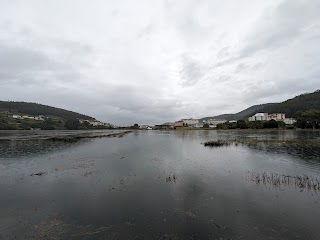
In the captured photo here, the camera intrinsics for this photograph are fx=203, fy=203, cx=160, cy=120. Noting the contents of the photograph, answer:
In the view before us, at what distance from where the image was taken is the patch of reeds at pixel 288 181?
18812 mm

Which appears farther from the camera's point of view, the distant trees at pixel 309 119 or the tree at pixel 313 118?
the distant trees at pixel 309 119

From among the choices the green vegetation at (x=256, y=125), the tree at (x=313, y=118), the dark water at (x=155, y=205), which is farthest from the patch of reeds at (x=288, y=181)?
the green vegetation at (x=256, y=125)

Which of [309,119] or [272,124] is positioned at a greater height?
[309,119]

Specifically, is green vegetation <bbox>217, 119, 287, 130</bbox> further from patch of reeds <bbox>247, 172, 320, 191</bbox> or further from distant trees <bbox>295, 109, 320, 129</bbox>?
patch of reeds <bbox>247, 172, 320, 191</bbox>

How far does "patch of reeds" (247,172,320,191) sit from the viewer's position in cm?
1881

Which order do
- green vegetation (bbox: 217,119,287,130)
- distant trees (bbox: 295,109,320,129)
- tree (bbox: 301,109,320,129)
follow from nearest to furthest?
tree (bbox: 301,109,320,129) < distant trees (bbox: 295,109,320,129) < green vegetation (bbox: 217,119,287,130)

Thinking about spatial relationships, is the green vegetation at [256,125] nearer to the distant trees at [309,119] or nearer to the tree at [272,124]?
the tree at [272,124]

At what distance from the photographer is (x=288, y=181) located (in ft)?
67.2

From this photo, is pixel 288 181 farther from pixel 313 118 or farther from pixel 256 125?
pixel 256 125

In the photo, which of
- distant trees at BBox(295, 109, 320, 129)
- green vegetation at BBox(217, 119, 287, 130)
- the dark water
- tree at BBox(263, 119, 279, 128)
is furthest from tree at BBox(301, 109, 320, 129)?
the dark water

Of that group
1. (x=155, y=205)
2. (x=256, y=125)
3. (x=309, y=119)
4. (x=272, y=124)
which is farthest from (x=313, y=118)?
(x=155, y=205)

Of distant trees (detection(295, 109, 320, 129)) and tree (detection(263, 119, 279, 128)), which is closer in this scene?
distant trees (detection(295, 109, 320, 129))

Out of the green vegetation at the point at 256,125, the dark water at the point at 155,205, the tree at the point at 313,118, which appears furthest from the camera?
the green vegetation at the point at 256,125

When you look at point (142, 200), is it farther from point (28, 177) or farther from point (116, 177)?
point (28, 177)
